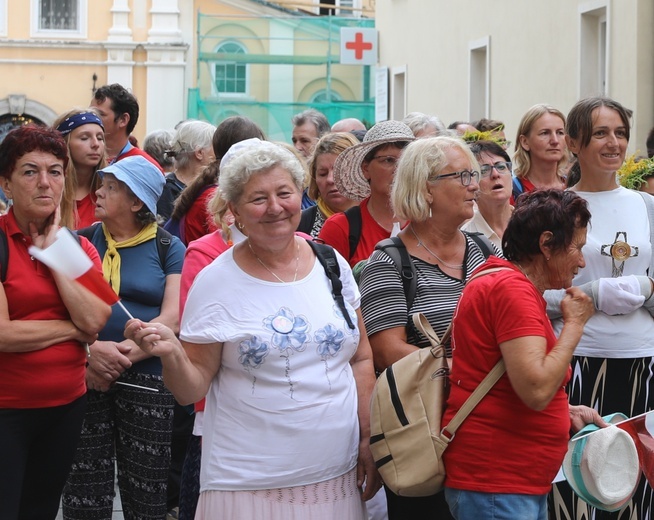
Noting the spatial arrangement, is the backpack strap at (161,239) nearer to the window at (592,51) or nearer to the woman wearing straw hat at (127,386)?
the woman wearing straw hat at (127,386)

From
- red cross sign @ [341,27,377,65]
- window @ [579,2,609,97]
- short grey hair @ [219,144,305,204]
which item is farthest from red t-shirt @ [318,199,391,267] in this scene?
red cross sign @ [341,27,377,65]

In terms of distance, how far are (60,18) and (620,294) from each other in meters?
31.4

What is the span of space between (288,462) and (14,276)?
158 cm

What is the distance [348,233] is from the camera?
595cm

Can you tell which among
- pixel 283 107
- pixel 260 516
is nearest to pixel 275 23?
pixel 283 107

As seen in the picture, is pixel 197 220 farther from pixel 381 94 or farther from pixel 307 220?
pixel 381 94

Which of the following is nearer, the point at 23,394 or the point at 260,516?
the point at 260,516

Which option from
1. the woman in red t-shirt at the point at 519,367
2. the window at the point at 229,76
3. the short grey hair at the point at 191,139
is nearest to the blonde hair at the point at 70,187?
the short grey hair at the point at 191,139

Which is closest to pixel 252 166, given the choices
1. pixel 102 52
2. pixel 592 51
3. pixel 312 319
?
pixel 312 319

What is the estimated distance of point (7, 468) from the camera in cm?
501

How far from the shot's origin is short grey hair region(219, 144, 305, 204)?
4.40 metres

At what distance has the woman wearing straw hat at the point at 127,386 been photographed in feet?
19.0

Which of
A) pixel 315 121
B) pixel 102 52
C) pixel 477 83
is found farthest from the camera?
pixel 102 52

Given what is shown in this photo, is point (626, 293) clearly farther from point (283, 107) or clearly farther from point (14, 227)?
point (283, 107)
